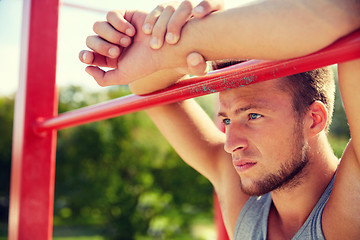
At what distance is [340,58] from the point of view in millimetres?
555

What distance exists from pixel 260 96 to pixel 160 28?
1.23 ft

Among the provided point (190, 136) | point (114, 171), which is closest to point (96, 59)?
point (190, 136)

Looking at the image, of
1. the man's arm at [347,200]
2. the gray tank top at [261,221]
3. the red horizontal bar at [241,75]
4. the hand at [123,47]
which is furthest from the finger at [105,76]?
the gray tank top at [261,221]

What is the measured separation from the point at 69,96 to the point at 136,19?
775 centimetres

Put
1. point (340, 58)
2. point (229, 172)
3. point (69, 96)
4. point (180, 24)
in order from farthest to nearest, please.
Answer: point (69, 96) < point (229, 172) < point (180, 24) < point (340, 58)

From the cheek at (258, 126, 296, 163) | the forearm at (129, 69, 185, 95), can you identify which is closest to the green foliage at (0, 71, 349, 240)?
the forearm at (129, 69, 185, 95)

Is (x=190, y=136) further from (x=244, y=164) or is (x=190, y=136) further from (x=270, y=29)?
(x=270, y=29)

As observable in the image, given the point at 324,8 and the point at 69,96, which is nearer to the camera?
the point at 324,8

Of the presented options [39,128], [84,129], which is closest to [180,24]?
[39,128]

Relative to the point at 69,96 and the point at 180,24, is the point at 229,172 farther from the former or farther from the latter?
the point at 69,96

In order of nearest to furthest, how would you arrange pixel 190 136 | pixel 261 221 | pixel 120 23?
Result: pixel 120 23
pixel 261 221
pixel 190 136

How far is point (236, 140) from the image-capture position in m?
0.96

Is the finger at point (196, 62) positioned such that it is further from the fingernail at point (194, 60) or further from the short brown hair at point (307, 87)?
the short brown hair at point (307, 87)

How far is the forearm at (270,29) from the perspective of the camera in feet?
1.85
